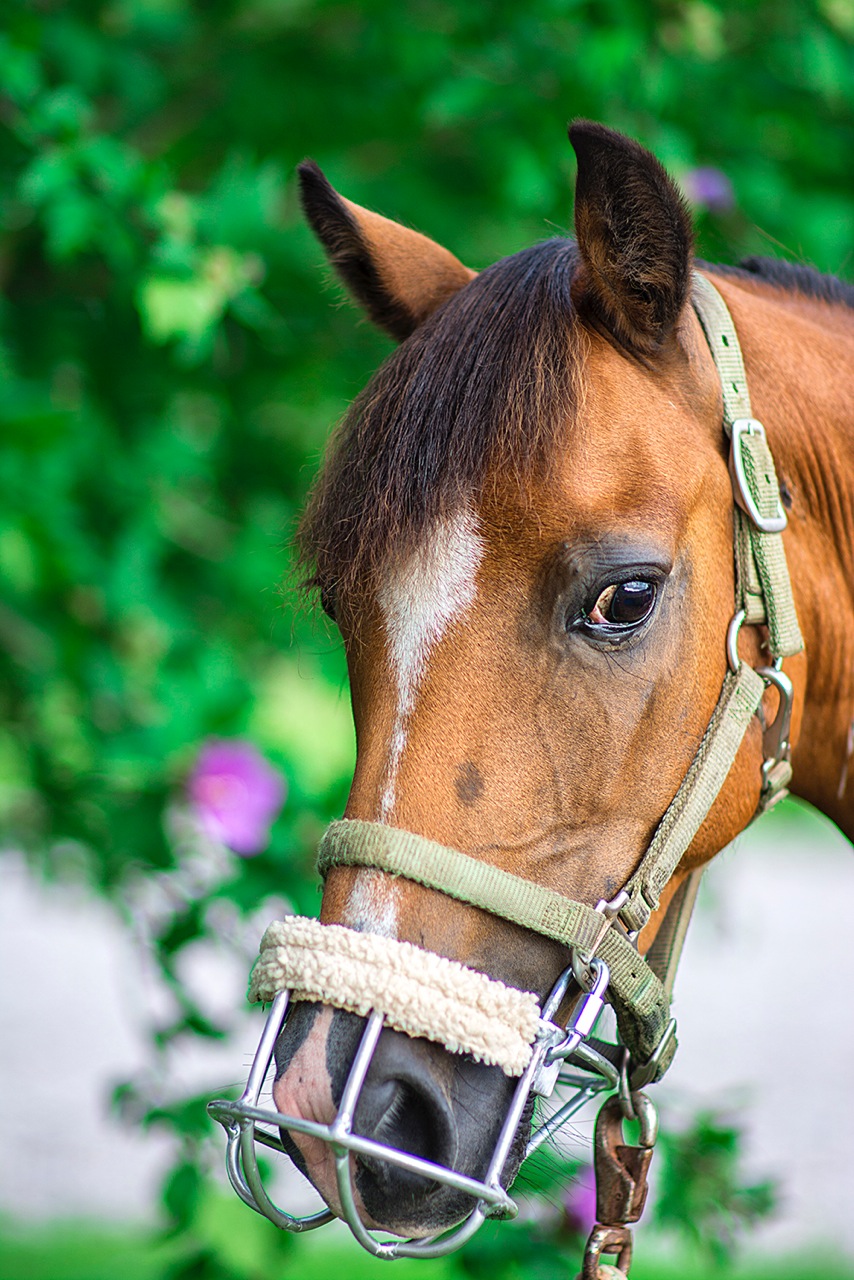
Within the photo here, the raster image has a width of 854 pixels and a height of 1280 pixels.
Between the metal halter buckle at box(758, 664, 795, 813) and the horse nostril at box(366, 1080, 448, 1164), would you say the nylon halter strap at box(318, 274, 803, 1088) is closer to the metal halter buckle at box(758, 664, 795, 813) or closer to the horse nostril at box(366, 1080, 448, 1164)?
the metal halter buckle at box(758, 664, 795, 813)

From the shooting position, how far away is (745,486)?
1611 mm

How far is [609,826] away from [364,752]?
0.34 meters

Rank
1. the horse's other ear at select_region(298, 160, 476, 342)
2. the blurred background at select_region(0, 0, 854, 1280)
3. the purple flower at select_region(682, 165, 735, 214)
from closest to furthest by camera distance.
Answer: the horse's other ear at select_region(298, 160, 476, 342) < the blurred background at select_region(0, 0, 854, 1280) < the purple flower at select_region(682, 165, 735, 214)

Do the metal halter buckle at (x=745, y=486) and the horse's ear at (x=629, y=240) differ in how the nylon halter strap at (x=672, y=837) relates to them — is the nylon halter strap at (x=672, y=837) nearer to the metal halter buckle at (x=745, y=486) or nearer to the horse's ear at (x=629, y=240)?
the metal halter buckle at (x=745, y=486)

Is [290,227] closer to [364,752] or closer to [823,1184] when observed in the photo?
[364,752]

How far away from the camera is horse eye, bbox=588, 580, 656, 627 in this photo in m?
1.47

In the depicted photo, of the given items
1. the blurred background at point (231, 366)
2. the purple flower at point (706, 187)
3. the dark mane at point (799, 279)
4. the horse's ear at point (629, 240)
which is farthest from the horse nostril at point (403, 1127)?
the purple flower at point (706, 187)

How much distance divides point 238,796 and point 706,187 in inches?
70.9

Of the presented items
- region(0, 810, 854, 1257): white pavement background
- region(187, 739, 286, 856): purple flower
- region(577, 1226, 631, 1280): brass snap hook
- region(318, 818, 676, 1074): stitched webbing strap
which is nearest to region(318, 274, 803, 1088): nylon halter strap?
region(318, 818, 676, 1074): stitched webbing strap

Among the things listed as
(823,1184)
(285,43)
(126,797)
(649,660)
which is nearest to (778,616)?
(649,660)

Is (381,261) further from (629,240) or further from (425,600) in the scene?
(425,600)

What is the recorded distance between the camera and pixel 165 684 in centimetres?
270

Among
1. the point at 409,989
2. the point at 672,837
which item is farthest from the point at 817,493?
the point at 409,989

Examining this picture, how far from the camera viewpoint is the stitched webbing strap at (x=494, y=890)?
1363 millimetres
